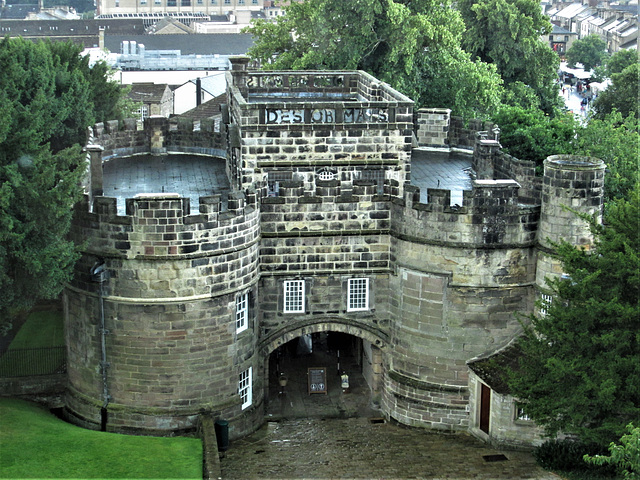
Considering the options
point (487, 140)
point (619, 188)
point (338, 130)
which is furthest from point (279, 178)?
point (619, 188)

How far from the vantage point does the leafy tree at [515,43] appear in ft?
278

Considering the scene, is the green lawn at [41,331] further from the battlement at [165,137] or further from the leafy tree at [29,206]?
the battlement at [165,137]

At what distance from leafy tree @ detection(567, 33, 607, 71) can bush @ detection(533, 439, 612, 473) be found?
437ft

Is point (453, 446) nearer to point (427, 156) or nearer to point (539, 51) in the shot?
point (427, 156)

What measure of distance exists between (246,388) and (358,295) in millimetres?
5764

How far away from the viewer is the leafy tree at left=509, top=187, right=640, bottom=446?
3306cm

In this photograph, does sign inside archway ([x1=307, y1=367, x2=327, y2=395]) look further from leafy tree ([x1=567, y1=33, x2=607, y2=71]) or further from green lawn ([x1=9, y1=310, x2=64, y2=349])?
leafy tree ([x1=567, y1=33, x2=607, y2=71])

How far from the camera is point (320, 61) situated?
68.6m

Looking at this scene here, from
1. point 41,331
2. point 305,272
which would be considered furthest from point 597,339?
point 41,331

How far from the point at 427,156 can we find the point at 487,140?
3269mm

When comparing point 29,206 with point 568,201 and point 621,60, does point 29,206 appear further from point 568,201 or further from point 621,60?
point 621,60

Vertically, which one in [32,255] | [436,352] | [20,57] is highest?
[20,57]

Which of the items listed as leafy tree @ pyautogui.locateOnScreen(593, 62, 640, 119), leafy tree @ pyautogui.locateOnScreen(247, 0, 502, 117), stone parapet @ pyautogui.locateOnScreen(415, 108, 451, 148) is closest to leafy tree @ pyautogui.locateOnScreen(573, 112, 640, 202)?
stone parapet @ pyautogui.locateOnScreen(415, 108, 451, 148)

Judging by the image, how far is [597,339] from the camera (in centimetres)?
3322
